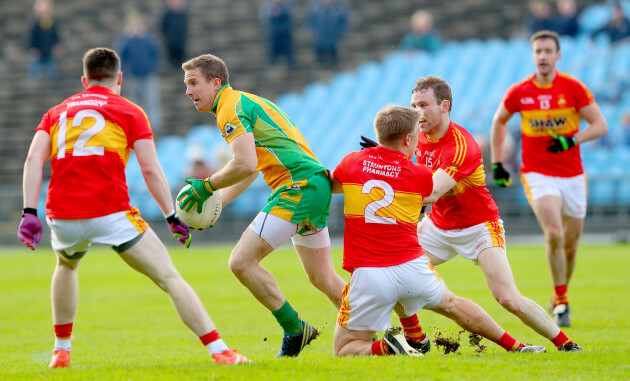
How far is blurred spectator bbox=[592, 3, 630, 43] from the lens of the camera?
21188mm

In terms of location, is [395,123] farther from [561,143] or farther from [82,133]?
[561,143]

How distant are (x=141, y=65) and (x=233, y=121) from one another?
16.7m

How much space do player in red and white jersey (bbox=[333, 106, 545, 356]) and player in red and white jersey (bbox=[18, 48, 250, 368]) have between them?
0.94 meters

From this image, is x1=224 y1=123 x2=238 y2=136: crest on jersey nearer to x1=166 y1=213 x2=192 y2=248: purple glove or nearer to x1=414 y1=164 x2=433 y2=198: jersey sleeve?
x1=166 y1=213 x2=192 y2=248: purple glove

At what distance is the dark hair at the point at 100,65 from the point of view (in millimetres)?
6445

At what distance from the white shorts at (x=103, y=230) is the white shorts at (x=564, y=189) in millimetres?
4804

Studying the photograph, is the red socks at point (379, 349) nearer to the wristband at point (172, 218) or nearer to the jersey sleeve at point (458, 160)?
the jersey sleeve at point (458, 160)

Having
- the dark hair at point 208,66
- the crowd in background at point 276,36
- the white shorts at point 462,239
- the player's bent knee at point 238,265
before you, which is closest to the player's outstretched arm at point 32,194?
the dark hair at point 208,66

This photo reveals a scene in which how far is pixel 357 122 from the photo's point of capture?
75.8ft

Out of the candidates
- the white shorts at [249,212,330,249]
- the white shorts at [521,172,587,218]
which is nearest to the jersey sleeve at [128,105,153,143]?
the white shorts at [249,212,330,249]

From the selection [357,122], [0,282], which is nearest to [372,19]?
[357,122]

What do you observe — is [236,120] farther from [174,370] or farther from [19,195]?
[19,195]

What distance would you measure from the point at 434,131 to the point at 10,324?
567 centimetres

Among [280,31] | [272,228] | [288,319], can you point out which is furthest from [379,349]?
[280,31]
